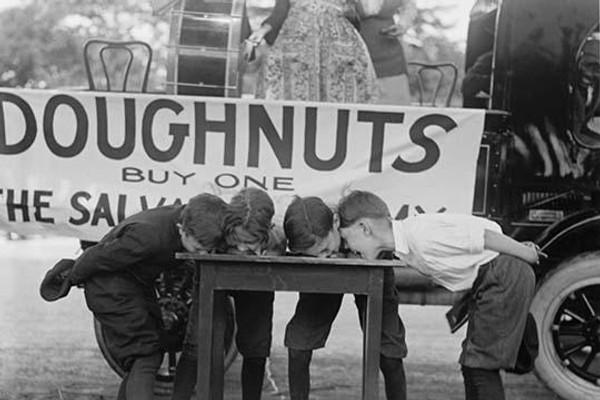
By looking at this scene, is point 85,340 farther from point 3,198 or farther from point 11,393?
point 3,198

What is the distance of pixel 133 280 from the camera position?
13.5 feet

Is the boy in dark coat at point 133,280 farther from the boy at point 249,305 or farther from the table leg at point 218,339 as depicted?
the table leg at point 218,339

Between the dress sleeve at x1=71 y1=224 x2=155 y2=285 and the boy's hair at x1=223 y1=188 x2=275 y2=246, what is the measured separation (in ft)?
1.26

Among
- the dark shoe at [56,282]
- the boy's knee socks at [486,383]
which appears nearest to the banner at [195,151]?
the dark shoe at [56,282]

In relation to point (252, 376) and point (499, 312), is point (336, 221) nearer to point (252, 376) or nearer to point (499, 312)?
→ point (499, 312)

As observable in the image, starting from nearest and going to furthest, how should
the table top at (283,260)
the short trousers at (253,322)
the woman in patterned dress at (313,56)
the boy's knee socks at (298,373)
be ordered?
the table top at (283,260) < the boy's knee socks at (298,373) < the short trousers at (253,322) < the woman in patterned dress at (313,56)

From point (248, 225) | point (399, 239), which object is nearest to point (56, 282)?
point (248, 225)

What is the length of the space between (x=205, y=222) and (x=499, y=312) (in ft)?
4.13

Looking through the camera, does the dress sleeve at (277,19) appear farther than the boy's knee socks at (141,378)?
Yes

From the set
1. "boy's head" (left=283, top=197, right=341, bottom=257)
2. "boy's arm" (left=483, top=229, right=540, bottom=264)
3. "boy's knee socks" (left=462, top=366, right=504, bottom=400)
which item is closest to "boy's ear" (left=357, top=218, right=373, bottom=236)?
"boy's head" (left=283, top=197, right=341, bottom=257)

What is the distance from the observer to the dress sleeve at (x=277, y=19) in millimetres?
5367

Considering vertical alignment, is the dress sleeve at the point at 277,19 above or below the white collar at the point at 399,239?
above

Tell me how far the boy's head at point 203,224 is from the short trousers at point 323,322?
0.54 metres

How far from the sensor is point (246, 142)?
5.00 meters
